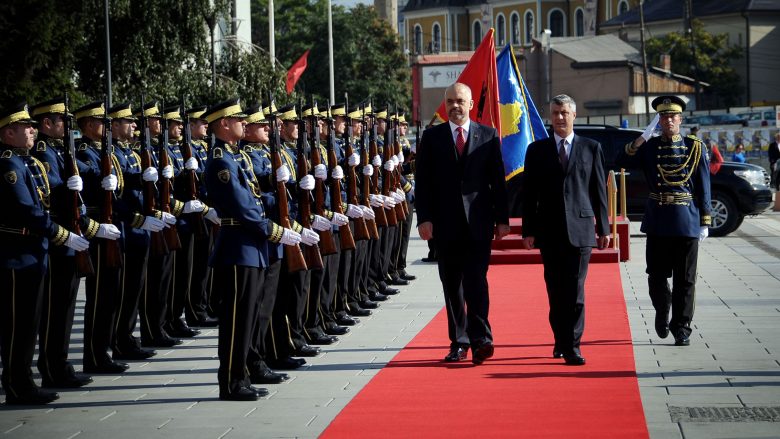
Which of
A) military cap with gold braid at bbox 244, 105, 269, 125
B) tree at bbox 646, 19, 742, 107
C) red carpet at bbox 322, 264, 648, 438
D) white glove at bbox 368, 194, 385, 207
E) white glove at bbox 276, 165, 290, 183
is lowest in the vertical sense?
red carpet at bbox 322, 264, 648, 438

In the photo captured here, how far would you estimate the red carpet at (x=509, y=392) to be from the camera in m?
7.46

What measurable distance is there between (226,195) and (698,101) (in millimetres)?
69928

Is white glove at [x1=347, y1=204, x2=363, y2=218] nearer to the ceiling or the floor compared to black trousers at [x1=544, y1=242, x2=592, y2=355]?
nearer to the ceiling

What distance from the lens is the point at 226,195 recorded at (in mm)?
8359

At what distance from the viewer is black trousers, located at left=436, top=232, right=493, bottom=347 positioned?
377 inches

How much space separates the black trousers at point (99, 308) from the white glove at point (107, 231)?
0.32 metres

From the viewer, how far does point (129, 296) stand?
34.1 ft

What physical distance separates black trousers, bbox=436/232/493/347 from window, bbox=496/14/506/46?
11208 centimetres

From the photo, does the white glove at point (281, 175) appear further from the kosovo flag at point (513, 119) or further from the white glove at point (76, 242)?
the kosovo flag at point (513, 119)

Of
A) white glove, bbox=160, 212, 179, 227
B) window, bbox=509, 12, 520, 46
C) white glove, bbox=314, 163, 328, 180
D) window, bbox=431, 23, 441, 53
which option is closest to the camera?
white glove, bbox=314, 163, 328, 180

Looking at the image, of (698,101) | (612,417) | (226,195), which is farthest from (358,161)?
(698,101)

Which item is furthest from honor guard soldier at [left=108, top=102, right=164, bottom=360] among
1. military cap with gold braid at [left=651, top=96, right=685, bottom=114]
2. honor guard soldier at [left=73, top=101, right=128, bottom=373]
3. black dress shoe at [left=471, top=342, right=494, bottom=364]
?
military cap with gold braid at [left=651, top=96, right=685, bottom=114]

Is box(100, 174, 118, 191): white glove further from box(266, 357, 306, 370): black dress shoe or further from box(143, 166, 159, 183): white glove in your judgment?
box(266, 357, 306, 370): black dress shoe

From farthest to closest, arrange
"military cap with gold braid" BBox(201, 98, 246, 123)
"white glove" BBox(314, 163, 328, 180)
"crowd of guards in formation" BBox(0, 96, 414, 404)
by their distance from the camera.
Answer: "white glove" BBox(314, 163, 328, 180), "military cap with gold braid" BBox(201, 98, 246, 123), "crowd of guards in formation" BBox(0, 96, 414, 404)
